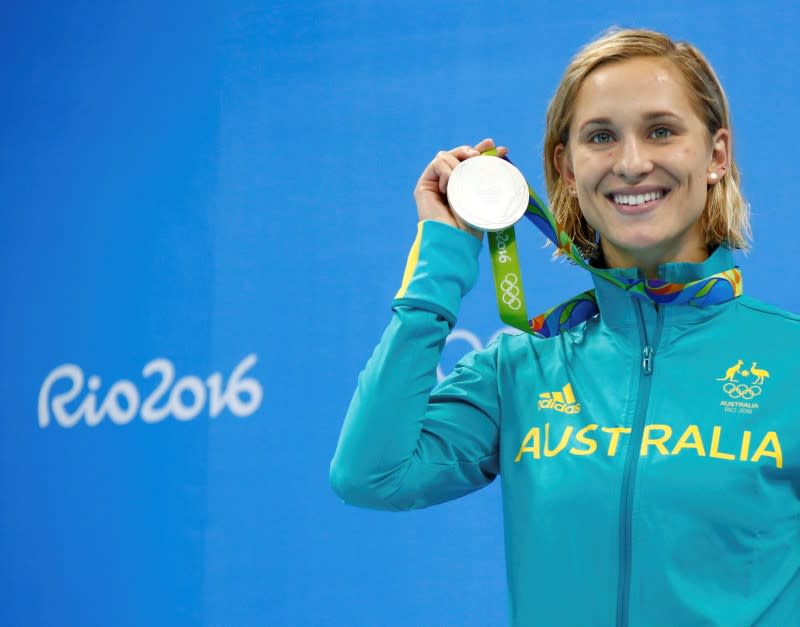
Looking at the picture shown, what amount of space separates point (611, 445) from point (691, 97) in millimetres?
348

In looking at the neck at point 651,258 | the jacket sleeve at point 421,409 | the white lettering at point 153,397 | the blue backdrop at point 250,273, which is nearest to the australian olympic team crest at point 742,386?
the neck at point 651,258

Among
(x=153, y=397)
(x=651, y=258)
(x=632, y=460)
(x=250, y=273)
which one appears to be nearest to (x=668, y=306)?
(x=651, y=258)

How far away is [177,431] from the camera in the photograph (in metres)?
2.29

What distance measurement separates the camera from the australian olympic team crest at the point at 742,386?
3.14 ft

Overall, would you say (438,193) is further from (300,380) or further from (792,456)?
(300,380)

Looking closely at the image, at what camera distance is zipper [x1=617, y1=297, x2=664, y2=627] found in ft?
3.03

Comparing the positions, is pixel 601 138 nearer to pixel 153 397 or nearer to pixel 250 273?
pixel 250 273

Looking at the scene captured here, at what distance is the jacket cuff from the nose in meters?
0.16

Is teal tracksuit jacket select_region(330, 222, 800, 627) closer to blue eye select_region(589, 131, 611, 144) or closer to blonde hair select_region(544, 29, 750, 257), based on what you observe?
blonde hair select_region(544, 29, 750, 257)

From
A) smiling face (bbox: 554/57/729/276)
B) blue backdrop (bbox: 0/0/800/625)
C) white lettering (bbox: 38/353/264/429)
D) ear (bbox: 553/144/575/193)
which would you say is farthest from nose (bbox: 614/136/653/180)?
white lettering (bbox: 38/353/264/429)

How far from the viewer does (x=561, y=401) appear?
1024 millimetres

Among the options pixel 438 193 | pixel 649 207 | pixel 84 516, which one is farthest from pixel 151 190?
pixel 649 207

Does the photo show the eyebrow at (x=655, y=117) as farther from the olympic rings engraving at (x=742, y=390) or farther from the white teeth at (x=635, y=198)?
the olympic rings engraving at (x=742, y=390)

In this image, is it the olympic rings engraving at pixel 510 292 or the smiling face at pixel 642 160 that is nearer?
the smiling face at pixel 642 160
